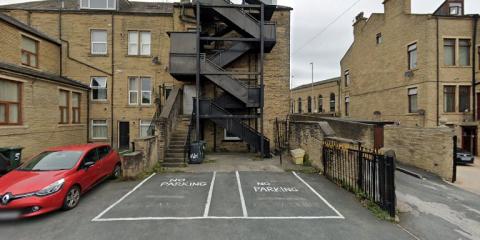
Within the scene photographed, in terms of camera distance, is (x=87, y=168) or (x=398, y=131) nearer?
(x=87, y=168)

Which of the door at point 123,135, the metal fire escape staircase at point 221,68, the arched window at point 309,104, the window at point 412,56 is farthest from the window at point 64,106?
the arched window at point 309,104

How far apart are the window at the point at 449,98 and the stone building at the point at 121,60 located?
1160cm

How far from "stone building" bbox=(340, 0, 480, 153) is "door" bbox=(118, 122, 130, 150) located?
21.0m

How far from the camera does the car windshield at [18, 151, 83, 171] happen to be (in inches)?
257

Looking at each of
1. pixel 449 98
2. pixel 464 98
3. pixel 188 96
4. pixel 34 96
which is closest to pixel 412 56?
pixel 449 98

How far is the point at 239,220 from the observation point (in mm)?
5500

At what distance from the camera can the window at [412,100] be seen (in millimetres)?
17609

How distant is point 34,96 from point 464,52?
27860 millimetres

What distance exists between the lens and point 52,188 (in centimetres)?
568

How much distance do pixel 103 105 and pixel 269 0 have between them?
13126 millimetres

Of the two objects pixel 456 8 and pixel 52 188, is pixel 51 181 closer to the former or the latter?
pixel 52 188

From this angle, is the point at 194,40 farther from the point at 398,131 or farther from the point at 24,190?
the point at 398,131

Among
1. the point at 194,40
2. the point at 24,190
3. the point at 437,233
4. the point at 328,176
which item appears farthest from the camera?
the point at 194,40

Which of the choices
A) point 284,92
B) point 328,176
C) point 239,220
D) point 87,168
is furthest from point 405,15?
point 87,168
